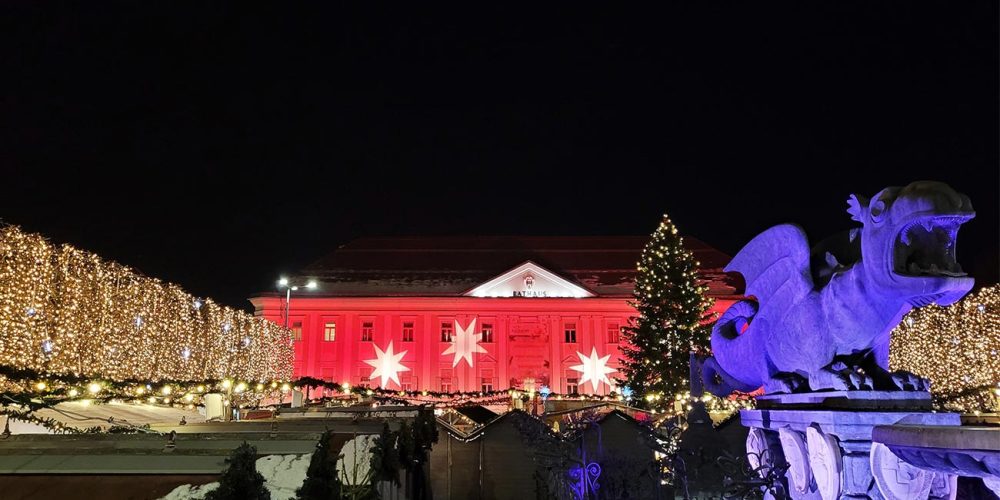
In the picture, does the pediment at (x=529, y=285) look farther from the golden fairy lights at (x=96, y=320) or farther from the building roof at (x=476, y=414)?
the golden fairy lights at (x=96, y=320)

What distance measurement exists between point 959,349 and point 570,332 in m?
29.6

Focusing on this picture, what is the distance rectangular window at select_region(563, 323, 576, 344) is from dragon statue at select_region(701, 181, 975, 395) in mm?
44158

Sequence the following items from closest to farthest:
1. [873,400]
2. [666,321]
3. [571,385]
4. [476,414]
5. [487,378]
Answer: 1. [873,400]
2. [476,414]
3. [666,321]
4. [571,385]
5. [487,378]

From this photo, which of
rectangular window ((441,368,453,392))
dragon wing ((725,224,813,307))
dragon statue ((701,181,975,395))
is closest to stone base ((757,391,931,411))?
dragon statue ((701,181,975,395))

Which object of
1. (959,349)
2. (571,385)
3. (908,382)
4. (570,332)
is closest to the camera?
(908,382)

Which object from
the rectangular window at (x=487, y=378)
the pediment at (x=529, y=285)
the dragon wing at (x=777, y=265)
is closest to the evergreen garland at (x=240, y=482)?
the dragon wing at (x=777, y=265)

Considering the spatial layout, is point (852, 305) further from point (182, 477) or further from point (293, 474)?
point (182, 477)

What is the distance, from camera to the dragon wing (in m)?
6.82

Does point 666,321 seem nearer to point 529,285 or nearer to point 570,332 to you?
point 570,332

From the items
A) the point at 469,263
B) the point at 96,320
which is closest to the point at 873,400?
the point at 96,320

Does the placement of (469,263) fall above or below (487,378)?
above

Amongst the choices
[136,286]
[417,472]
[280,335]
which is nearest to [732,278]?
[280,335]

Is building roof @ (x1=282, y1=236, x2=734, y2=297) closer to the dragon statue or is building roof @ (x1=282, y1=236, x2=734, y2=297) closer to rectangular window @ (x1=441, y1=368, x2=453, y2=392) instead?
rectangular window @ (x1=441, y1=368, x2=453, y2=392)

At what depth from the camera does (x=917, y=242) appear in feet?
18.8
